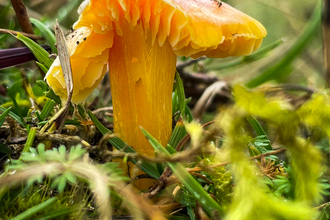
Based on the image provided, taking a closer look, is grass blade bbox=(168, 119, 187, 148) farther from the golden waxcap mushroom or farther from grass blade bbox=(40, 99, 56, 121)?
grass blade bbox=(40, 99, 56, 121)

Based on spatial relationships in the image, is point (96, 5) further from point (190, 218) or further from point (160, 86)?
point (190, 218)

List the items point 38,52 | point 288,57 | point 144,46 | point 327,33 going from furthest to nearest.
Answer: point 288,57 → point 38,52 → point 144,46 → point 327,33

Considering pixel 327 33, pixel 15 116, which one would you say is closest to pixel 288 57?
pixel 327 33

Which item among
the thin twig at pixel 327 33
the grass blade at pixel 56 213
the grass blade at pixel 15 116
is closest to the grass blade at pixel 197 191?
the grass blade at pixel 56 213

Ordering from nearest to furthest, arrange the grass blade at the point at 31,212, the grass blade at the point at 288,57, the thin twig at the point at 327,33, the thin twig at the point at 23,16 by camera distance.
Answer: the grass blade at the point at 31,212 < the thin twig at the point at 327,33 < the thin twig at the point at 23,16 < the grass blade at the point at 288,57

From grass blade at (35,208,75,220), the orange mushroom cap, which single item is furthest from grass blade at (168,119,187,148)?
grass blade at (35,208,75,220)

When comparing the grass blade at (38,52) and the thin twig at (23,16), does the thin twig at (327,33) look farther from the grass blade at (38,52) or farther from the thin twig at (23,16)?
the thin twig at (23,16)

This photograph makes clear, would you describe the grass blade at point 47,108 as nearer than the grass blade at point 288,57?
Yes

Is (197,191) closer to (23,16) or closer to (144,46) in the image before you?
(144,46)

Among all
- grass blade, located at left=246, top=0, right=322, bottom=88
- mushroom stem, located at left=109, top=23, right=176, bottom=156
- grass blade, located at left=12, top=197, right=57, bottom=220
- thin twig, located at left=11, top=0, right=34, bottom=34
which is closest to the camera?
grass blade, located at left=12, top=197, right=57, bottom=220
